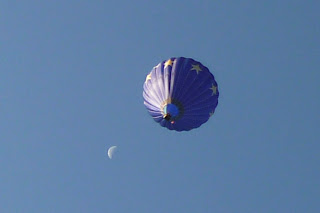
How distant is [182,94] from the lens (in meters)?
71.6

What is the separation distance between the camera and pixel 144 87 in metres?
73.9

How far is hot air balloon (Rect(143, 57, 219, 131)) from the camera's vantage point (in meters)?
71.6

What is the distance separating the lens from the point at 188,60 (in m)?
72.2

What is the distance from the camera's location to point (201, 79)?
7169cm

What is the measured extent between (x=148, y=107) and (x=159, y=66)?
303 cm

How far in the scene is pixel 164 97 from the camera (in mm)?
72125

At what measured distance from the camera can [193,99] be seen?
235ft

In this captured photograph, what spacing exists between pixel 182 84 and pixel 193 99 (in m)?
1.29

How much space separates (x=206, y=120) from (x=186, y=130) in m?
1.59

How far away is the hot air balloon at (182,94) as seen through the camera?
235 feet

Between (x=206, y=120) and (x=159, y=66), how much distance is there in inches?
198

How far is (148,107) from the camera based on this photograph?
7356cm

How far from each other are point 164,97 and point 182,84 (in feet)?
5.39

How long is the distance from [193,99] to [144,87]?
4.18m
